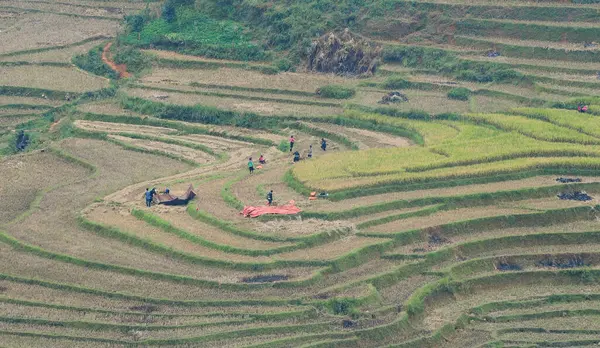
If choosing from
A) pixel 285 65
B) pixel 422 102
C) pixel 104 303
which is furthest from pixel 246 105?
pixel 104 303

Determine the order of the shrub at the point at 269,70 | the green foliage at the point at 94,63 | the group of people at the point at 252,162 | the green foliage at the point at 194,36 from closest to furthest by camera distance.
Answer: the group of people at the point at 252,162, the shrub at the point at 269,70, the green foliage at the point at 194,36, the green foliage at the point at 94,63

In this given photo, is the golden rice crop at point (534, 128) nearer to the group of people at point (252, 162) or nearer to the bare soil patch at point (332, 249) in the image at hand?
the group of people at point (252, 162)

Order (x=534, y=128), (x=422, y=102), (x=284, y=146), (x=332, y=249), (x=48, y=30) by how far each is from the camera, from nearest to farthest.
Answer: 1. (x=332, y=249)
2. (x=534, y=128)
3. (x=284, y=146)
4. (x=422, y=102)
5. (x=48, y=30)

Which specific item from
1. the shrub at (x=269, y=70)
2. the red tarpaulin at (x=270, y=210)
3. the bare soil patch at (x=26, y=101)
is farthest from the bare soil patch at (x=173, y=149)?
the shrub at (x=269, y=70)

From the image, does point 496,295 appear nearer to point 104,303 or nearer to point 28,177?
point 104,303

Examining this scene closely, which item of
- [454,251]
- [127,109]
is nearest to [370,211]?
[454,251]

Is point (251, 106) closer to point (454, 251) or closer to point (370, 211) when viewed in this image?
point (370, 211)
